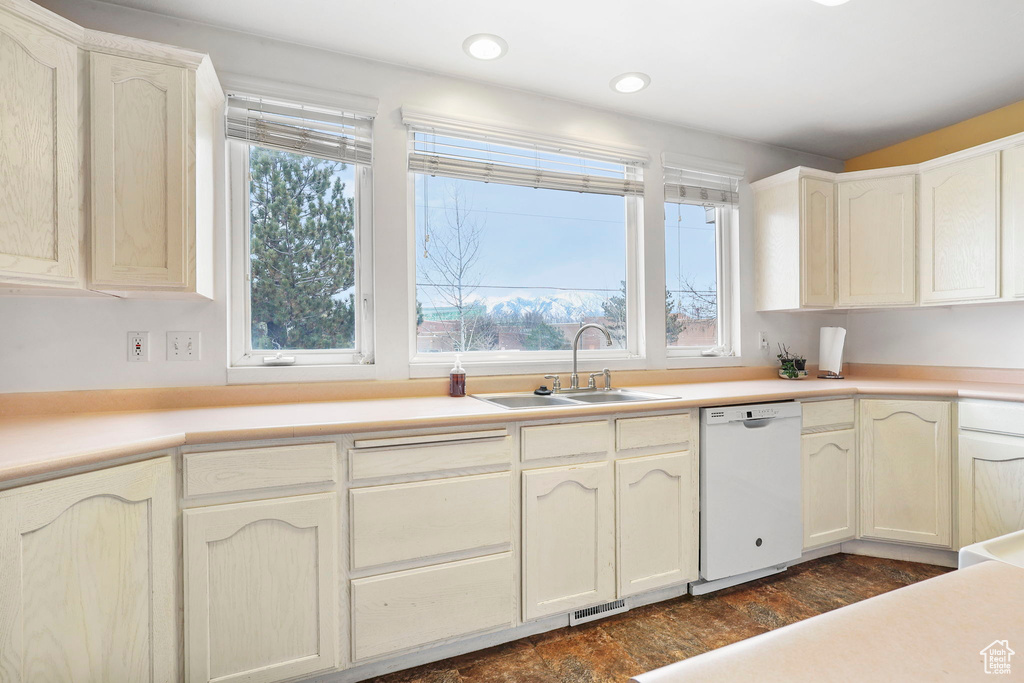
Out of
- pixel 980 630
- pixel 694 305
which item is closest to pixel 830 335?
pixel 694 305

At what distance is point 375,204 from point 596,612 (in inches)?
79.3

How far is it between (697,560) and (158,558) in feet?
6.66

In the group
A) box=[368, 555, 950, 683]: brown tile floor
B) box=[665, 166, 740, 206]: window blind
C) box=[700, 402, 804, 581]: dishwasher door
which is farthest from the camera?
box=[665, 166, 740, 206]: window blind

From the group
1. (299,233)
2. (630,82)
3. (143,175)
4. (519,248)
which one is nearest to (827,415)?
(519,248)

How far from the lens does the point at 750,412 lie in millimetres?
2316

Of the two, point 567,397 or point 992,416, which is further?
point 567,397

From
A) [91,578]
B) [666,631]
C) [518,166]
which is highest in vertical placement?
[518,166]

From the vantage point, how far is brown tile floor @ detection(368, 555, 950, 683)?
5.84ft

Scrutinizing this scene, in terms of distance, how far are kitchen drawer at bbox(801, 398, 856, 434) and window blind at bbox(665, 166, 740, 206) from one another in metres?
1.35

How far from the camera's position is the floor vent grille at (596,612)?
2045mm

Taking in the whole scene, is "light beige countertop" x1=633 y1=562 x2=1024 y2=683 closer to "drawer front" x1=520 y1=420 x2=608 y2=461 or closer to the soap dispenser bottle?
"drawer front" x1=520 y1=420 x2=608 y2=461

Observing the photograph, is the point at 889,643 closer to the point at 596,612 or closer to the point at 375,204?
the point at 596,612

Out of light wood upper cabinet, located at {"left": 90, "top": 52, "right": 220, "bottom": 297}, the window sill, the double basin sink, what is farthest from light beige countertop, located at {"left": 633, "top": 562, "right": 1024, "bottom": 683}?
the window sill

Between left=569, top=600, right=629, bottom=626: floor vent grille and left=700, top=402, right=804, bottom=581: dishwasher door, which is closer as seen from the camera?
Result: left=569, top=600, right=629, bottom=626: floor vent grille
